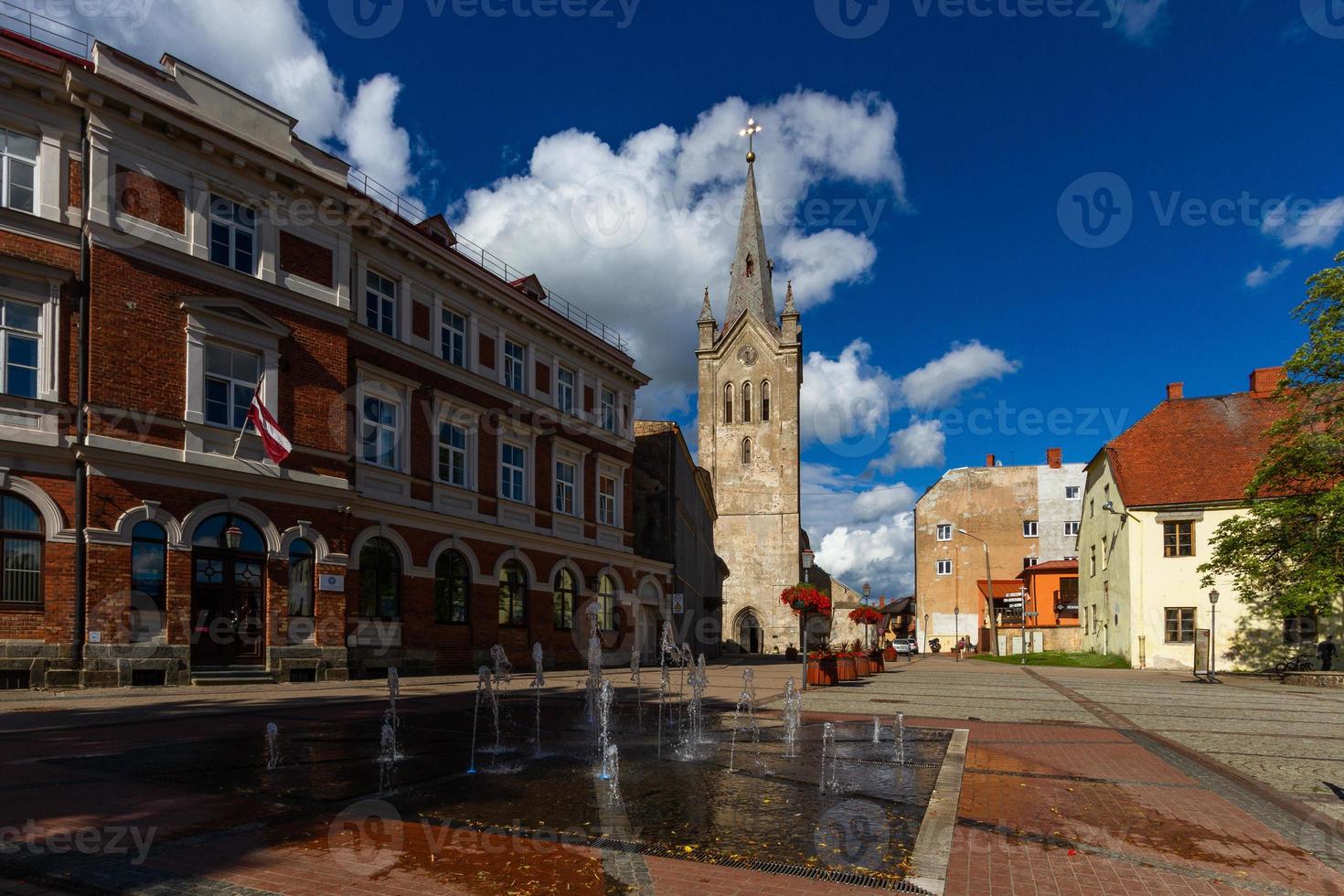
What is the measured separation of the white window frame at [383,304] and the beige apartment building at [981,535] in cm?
5274

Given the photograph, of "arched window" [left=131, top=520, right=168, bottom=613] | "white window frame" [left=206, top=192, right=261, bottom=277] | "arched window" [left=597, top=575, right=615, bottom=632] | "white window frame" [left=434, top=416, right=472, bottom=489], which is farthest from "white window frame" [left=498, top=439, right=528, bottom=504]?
"arched window" [left=131, top=520, right=168, bottom=613]

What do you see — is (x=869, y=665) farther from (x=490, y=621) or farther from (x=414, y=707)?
(x=414, y=707)

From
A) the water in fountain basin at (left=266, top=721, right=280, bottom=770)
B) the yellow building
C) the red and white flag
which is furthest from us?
the yellow building

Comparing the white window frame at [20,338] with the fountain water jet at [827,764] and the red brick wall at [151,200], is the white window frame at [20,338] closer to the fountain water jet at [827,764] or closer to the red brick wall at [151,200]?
the red brick wall at [151,200]

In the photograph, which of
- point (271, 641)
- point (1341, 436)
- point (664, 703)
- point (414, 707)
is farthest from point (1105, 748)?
point (1341, 436)

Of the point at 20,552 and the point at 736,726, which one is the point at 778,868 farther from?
the point at 20,552

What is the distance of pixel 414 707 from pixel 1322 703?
18783mm

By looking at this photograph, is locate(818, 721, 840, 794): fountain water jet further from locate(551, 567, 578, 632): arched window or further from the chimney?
the chimney

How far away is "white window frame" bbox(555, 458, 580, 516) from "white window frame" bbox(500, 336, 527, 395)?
3.14 m

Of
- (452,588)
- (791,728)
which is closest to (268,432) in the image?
(452,588)

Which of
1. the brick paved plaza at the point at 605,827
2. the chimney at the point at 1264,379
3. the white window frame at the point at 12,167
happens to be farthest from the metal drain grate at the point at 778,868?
the chimney at the point at 1264,379

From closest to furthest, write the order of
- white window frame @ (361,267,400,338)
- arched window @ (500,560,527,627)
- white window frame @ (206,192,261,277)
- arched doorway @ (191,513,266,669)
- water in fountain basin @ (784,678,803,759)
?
1. water in fountain basin @ (784,678,803,759)
2. arched doorway @ (191,513,266,669)
3. white window frame @ (206,192,261,277)
4. white window frame @ (361,267,400,338)
5. arched window @ (500,560,527,627)

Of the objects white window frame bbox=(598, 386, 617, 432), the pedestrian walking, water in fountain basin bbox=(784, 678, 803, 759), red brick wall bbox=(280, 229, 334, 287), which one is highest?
red brick wall bbox=(280, 229, 334, 287)

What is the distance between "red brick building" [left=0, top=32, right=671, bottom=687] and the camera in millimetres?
16516
